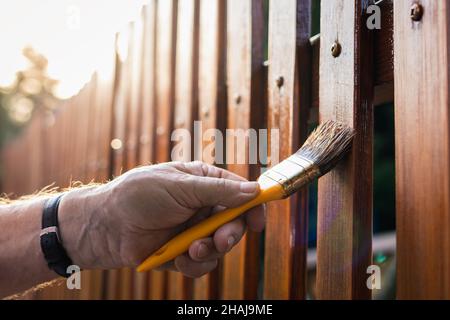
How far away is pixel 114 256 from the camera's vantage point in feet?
5.03

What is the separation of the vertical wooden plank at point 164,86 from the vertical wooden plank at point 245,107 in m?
0.73

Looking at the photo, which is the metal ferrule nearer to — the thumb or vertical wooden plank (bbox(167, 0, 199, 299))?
the thumb

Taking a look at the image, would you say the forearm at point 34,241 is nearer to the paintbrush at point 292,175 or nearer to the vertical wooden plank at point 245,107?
the paintbrush at point 292,175

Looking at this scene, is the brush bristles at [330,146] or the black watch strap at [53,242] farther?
the black watch strap at [53,242]

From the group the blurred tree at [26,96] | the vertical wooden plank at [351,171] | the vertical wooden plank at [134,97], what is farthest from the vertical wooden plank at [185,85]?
the blurred tree at [26,96]

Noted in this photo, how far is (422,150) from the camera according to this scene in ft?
3.32

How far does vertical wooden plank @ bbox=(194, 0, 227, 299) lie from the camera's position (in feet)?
6.56


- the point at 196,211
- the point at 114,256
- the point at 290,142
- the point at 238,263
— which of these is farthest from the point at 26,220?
the point at 290,142

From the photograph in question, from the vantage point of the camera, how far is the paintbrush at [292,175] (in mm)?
1190

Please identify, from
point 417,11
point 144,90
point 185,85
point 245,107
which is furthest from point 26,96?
point 417,11

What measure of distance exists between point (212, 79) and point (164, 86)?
2.31 feet

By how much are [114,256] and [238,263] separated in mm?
480

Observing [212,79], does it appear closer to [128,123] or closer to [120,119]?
[128,123]

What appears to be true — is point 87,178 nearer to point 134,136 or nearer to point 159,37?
point 134,136
